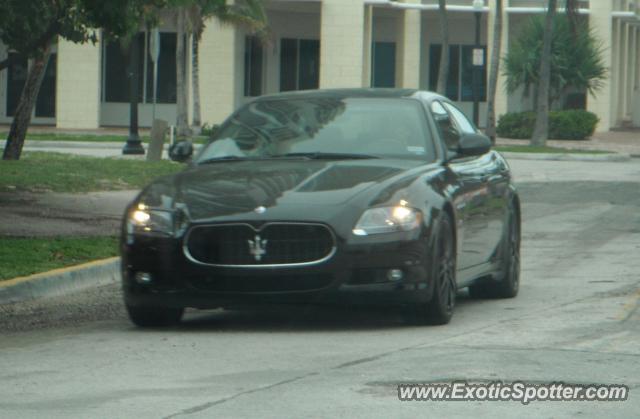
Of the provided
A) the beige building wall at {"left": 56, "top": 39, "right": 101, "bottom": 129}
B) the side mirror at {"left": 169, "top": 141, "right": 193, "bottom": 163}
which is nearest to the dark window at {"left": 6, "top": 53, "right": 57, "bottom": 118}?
the beige building wall at {"left": 56, "top": 39, "right": 101, "bottom": 129}

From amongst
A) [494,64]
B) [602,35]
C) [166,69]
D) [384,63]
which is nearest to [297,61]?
[384,63]

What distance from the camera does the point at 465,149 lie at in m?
9.41

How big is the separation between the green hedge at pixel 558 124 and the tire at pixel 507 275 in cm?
3385

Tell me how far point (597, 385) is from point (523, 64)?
125ft

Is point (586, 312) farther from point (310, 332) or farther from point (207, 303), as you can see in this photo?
point (207, 303)

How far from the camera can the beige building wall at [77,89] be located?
45.1 metres

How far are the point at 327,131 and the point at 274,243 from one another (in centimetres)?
149

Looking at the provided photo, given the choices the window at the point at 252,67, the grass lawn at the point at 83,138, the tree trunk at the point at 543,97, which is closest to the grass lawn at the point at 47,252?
the grass lawn at the point at 83,138

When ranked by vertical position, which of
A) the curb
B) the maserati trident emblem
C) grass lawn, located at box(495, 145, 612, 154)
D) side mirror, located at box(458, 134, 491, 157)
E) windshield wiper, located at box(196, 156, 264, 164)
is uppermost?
side mirror, located at box(458, 134, 491, 157)

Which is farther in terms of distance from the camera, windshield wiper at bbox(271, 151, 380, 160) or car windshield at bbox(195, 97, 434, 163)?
car windshield at bbox(195, 97, 434, 163)

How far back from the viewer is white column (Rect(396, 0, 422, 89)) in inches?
1912

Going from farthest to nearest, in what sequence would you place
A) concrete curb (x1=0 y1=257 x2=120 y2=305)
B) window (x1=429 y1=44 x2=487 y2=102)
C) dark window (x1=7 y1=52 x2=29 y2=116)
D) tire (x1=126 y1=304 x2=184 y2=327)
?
window (x1=429 y1=44 x2=487 y2=102) < dark window (x1=7 y1=52 x2=29 y2=116) < concrete curb (x1=0 y1=257 x2=120 y2=305) < tire (x1=126 y1=304 x2=184 y2=327)

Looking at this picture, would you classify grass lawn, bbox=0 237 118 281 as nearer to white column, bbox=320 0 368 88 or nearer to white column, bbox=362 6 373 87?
white column, bbox=320 0 368 88

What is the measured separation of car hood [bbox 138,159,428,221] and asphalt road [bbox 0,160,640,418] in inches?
31.1
